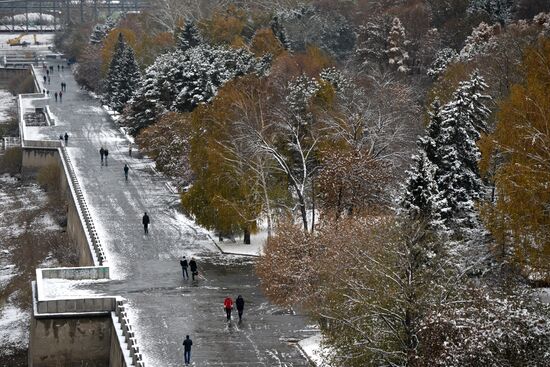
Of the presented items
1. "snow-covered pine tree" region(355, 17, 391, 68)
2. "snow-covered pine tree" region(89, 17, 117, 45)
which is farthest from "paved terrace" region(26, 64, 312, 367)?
"snow-covered pine tree" region(89, 17, 117, 45)

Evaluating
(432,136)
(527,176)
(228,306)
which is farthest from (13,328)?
(527,176)

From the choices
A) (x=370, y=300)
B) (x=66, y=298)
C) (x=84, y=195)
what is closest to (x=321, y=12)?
(x=84, y=195)

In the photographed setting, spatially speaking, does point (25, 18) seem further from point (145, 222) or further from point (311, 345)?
point (311, 345)

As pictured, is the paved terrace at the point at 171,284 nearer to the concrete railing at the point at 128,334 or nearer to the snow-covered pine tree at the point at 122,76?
the concrete railing at the point at 128,334

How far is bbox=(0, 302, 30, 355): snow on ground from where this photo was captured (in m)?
37.4

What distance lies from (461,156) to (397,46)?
36.3 metres

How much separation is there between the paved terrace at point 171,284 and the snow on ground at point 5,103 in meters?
37.2

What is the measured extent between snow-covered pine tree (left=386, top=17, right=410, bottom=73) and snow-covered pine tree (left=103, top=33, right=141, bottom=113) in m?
18.7

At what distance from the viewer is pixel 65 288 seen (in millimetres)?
34406

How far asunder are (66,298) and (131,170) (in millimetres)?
24059

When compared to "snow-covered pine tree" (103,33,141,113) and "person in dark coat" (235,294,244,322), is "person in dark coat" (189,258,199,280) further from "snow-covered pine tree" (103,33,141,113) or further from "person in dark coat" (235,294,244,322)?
"snow-covered pine tree" (103,33,141,113)

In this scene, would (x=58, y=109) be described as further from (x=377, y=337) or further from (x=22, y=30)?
(x=22, y=30)

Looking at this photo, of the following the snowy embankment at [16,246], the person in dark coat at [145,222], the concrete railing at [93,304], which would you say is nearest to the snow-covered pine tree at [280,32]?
the snowy embankment at [16,246]

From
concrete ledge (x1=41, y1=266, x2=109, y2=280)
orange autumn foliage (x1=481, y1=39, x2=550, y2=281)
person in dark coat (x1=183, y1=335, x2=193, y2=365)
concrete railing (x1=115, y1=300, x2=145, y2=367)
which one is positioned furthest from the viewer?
concrete ledge (x1=41, y1=266, x2=109, y2=280)
